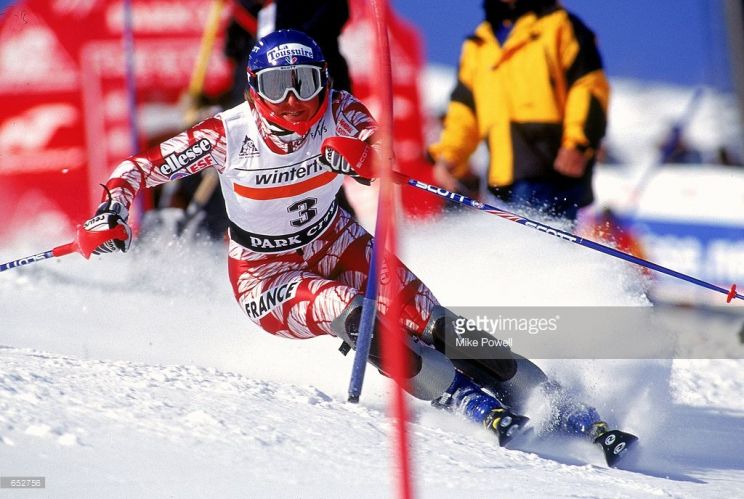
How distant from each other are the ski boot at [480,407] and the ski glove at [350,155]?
93 centimetres

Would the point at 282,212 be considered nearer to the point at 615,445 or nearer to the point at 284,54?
the point at 284,54

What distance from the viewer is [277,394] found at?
429 cm

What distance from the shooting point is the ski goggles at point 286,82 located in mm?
4332

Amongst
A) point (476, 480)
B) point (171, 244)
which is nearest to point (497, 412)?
point (476, 480)

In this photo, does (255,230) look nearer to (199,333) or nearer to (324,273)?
(324,273)

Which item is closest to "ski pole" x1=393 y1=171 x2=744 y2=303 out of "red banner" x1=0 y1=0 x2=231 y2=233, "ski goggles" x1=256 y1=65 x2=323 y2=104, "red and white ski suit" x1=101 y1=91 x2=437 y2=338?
"red and white ski suit" x1=101 y1=91 x2=437 y2=338

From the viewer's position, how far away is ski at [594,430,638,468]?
422 centimetres

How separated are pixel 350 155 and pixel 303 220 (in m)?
0.54

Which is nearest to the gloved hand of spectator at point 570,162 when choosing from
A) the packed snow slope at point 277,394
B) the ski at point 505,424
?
the packed snow slope at point 277,394

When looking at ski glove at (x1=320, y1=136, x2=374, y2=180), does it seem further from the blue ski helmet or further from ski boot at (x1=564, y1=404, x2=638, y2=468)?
ski boot at (x1=564, y1=404, x2=638, y2=468)

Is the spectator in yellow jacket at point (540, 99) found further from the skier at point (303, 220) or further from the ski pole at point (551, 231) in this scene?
the ski pole at point (551, 231)

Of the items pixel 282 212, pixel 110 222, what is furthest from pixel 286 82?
pixel 110 222

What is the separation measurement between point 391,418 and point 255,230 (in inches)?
41.9

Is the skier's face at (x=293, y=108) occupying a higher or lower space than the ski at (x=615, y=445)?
higher
